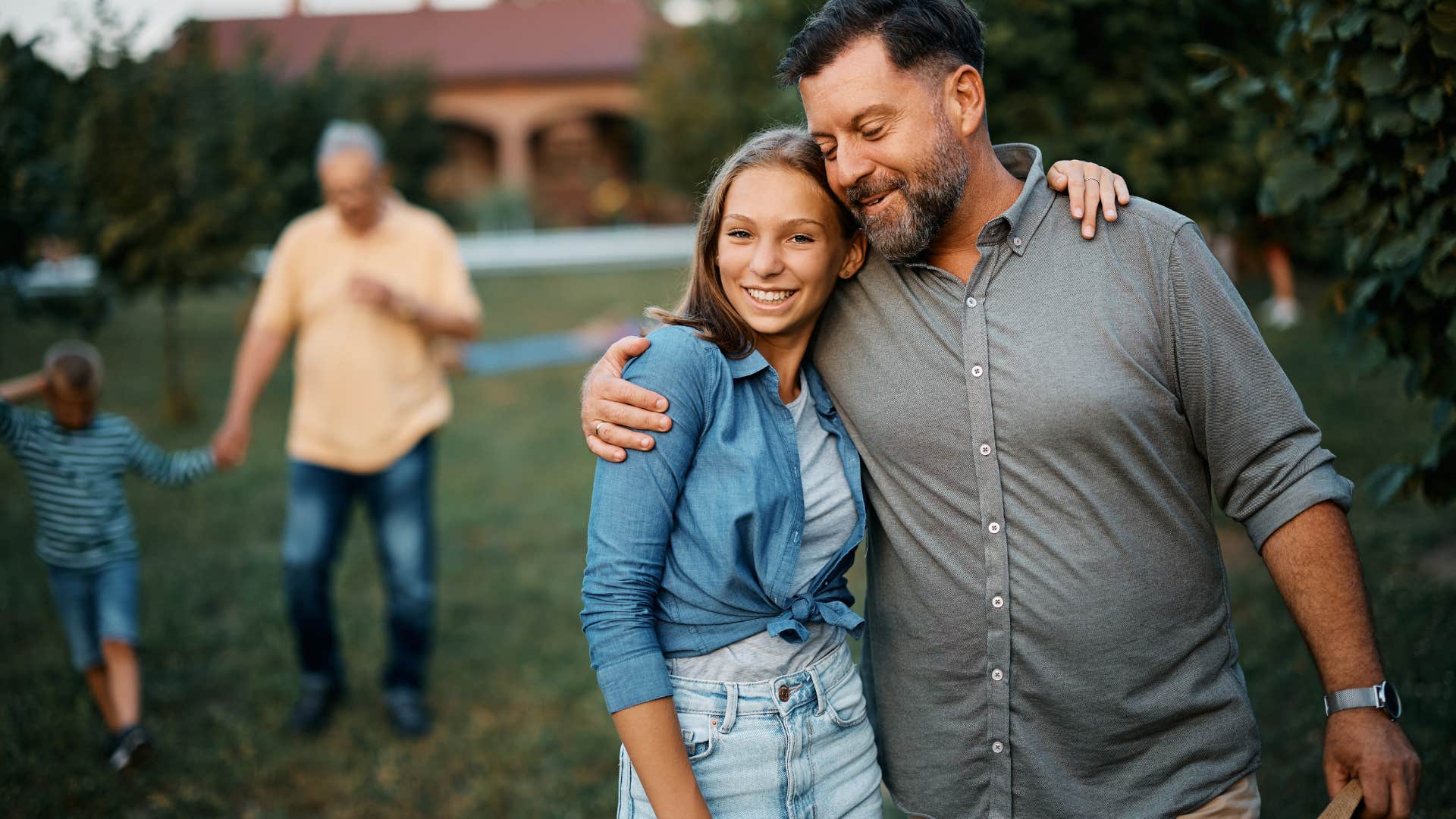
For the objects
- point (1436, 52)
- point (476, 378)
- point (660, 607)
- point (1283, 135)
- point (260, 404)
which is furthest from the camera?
point (476, 378)

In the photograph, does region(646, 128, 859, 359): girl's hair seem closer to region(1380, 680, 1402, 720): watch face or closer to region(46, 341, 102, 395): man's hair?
region(1380, 680, 1402, 720): watch face

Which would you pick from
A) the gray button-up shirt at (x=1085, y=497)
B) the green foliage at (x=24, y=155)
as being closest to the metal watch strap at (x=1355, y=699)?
the gray button-up shirt at (x=1085, y=497)

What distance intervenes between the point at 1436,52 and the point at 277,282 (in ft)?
14.1

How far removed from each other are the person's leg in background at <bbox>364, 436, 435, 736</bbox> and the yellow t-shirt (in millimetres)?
106

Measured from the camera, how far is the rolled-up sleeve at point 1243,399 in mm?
2176

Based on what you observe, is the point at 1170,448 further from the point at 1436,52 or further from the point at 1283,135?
the point at 1283,135

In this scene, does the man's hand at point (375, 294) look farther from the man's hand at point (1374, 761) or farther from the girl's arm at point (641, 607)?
the man's hand at point (1374, 761)

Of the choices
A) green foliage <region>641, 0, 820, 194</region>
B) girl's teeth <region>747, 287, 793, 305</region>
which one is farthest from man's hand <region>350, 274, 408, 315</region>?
green foliage <region>641, 0, 820, 194</region>

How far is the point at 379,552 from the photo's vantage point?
5035mm

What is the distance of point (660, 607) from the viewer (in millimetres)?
2213

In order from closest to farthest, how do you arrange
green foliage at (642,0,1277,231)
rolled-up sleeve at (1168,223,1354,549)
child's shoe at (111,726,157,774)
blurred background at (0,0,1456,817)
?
rolled-up sleeve at (1168,223,1354,549), blurred background at (0,0,1456,817), child's shoe at (111,726,157,774), green foliage at (642,0,1277,231)

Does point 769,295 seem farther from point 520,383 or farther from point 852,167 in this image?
point 520,383

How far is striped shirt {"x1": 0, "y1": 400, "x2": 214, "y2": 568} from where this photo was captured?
467 cm

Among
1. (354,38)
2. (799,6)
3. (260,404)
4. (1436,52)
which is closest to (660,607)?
(1436,52)
